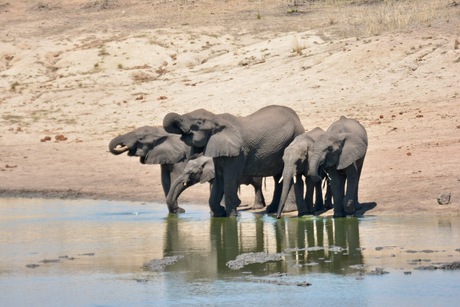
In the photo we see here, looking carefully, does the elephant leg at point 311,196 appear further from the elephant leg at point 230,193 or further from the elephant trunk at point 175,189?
the elephant trunk at point 175,189

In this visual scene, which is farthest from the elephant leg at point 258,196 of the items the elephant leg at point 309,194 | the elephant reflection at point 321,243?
the elephant reflection at point 321,243

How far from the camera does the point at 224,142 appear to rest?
59.2 ft

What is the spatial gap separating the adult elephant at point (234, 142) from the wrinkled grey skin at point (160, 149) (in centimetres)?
151

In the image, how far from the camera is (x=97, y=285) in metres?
13.0

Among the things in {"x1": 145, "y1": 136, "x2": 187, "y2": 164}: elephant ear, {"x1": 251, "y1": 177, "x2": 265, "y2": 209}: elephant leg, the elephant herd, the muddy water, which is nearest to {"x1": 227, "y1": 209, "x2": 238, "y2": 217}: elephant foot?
the elephant herd

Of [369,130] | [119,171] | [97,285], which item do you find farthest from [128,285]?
[369,130]

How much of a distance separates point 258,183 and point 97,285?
23.4 ft

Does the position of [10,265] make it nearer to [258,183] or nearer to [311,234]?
[311,234]

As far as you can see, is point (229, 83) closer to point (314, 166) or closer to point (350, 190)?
point (350, 190)

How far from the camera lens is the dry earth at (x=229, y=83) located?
22938 millimetres

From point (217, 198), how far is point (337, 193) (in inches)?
74.6

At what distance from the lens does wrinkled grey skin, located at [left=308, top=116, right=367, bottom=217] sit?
1725cm

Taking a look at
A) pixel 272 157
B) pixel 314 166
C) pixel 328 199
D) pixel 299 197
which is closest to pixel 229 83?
pixel 272 157

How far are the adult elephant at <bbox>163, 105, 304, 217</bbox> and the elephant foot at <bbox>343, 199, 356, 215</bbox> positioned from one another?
1640 mm
